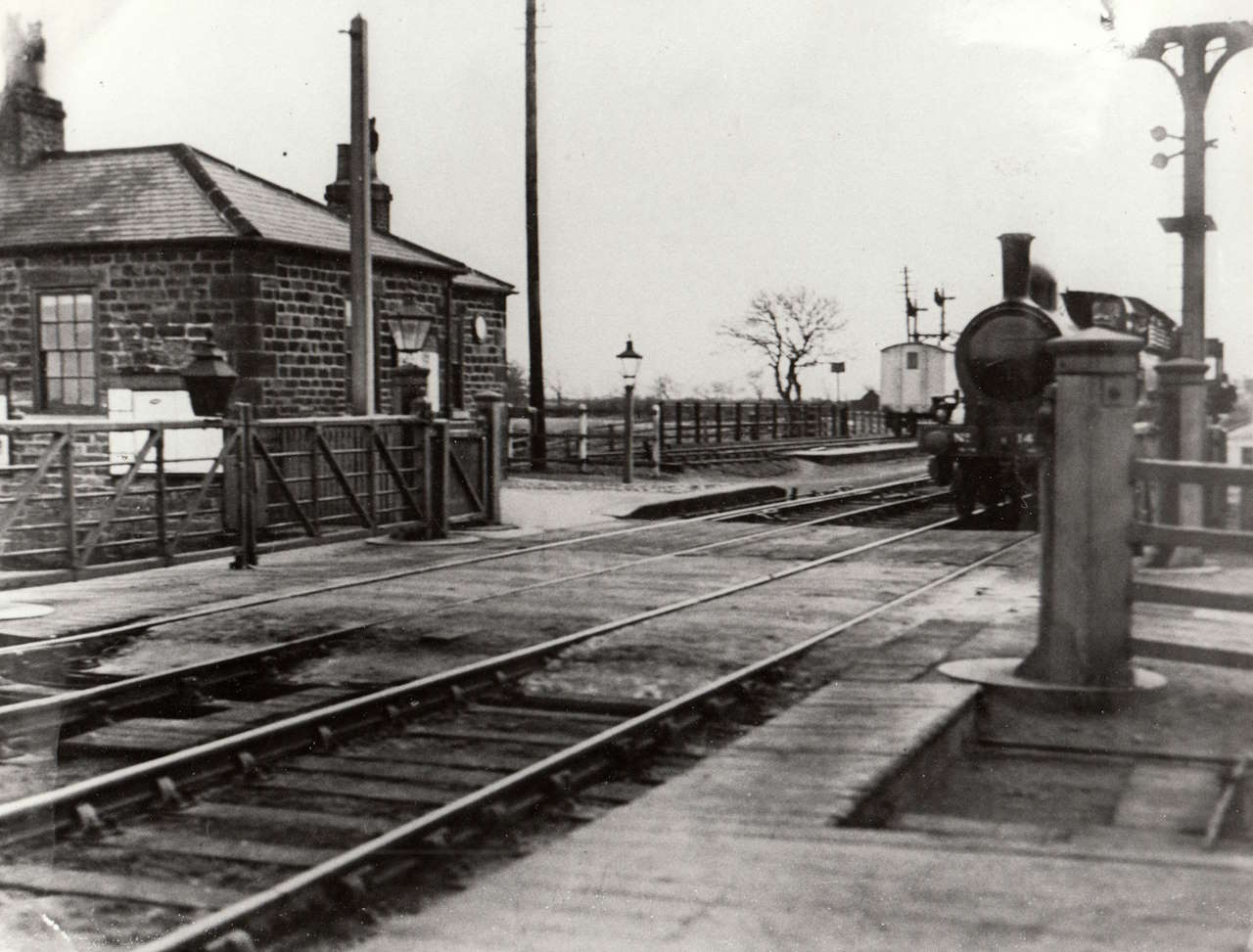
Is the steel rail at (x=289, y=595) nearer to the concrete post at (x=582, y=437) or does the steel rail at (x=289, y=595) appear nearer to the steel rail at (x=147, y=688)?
the steel rail at (x=147, y=688)

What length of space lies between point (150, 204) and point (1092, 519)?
17.3 metres

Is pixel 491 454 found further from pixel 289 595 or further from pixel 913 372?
pixel 913 372

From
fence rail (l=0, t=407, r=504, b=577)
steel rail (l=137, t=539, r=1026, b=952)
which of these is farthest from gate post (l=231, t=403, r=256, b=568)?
steel rail (l=137, t=539, r=1026, b=952)

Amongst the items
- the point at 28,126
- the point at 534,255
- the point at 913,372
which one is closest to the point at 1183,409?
the point at 534,255

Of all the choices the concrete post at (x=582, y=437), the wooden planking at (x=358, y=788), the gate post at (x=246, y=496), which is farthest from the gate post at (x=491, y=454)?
the concrete post at (x=582, y=437)

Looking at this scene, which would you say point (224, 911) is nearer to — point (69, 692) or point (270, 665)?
point (69, 692)

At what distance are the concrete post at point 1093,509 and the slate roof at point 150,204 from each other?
1514 centimetres

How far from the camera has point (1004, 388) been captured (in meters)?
18.1

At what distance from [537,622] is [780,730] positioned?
3.21 metres

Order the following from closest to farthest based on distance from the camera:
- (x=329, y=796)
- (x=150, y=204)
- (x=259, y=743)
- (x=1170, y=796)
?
(x=1170, y=796)
(x=329, y=796)
(x=259, y=743)
(x=150, y=204)

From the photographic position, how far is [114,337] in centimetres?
2005

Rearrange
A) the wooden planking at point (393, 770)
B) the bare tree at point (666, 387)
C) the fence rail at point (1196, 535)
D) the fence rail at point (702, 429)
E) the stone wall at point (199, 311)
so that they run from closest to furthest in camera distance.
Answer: the wooden planking at point (393, 770), the fence rail at point (1196, 535), the stone wall at point (199, 311), the fence rail at point (702, 429), the bare tree at point (666, 387)

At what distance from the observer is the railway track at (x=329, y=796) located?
4012mm

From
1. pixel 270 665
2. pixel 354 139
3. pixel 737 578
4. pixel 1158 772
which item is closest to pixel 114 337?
pixel 354 139
